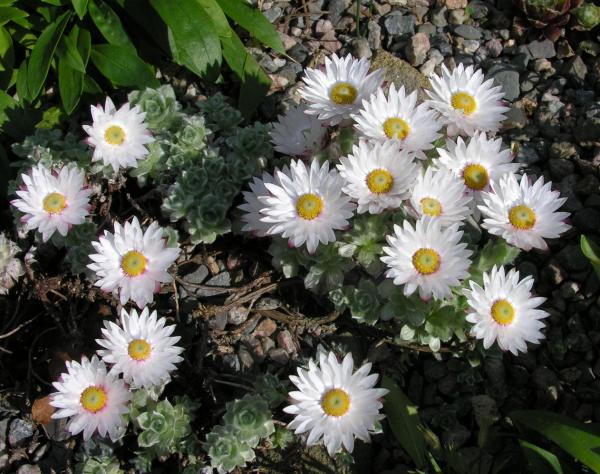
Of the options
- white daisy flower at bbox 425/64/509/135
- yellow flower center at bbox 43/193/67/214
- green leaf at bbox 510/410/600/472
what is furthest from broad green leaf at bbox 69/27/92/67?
green leaf at bbox 510/410/600/472

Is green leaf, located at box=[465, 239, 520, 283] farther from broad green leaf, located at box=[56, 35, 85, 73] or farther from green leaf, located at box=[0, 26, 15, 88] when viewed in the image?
green leaf, located at box=[0, 26, 15, 88]

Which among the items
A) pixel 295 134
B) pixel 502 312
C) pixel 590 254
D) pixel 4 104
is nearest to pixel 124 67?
pixel 4 104

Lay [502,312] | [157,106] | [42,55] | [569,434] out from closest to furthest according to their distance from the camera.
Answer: [569,434], [502,312], [157,106], [42,55]

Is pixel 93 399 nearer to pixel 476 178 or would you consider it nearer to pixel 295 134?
pixel 295 134

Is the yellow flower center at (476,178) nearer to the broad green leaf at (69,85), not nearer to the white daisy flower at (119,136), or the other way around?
the white daisy flower at (119,136)

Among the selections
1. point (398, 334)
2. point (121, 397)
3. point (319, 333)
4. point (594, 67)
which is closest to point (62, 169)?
point (121, 397)

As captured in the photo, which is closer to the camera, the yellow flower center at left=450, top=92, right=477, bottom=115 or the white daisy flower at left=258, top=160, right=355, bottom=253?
the white daisy flower at left=258, top=160, right=355, bottom=253
